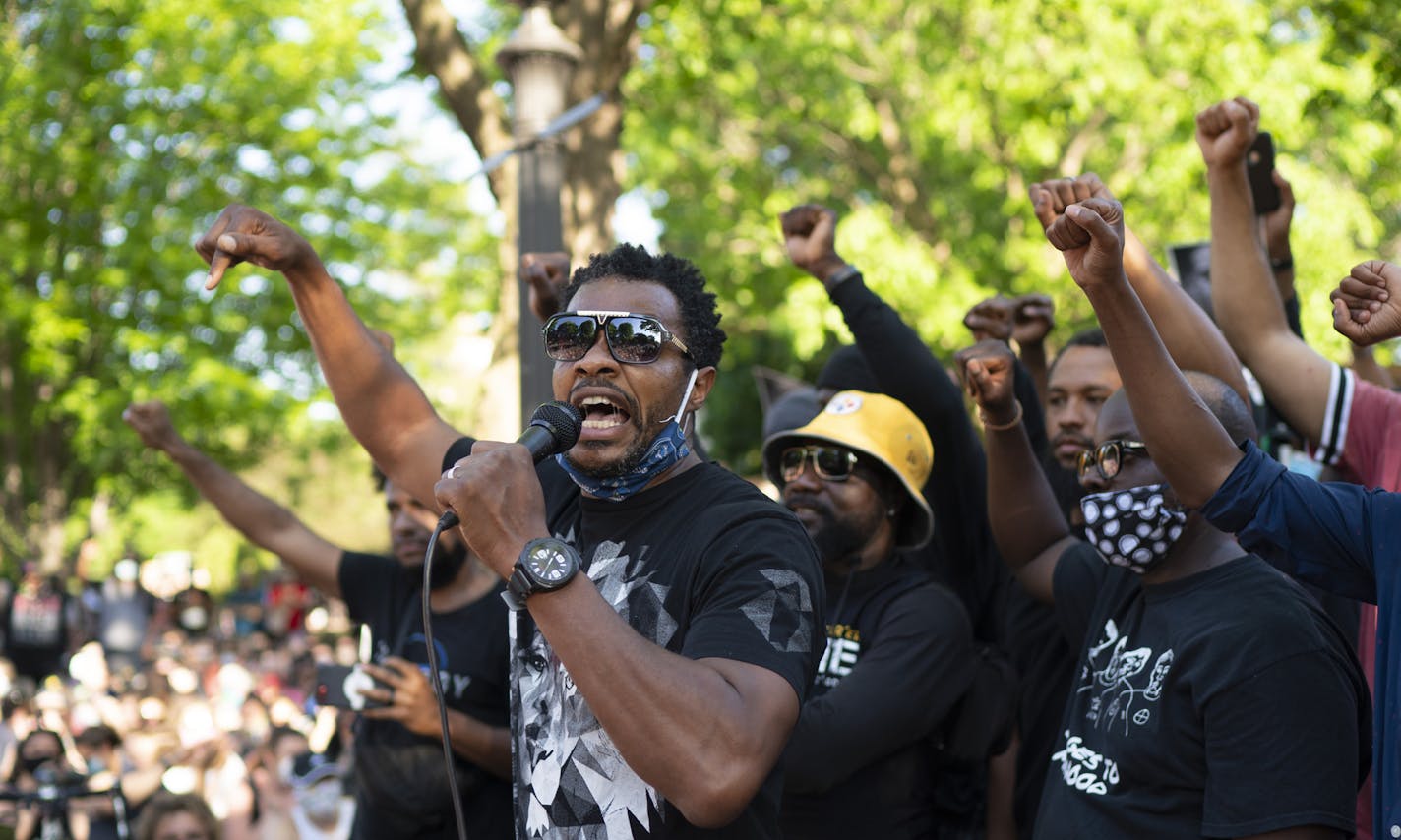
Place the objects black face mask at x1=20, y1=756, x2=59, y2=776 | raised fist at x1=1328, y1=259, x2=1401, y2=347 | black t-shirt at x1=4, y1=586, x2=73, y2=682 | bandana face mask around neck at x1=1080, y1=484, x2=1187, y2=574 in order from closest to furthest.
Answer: raised fist at x1=1328, y1=259, x2=1401, y2=347 < bandana face mask around neck at x1=1080, y1=484, x2=1187, y2=574 < black face mask at x1=20, y1=756, x2=59, y2=776 < black t-shirt at x1=4, y1=586, x2=73, y2=682

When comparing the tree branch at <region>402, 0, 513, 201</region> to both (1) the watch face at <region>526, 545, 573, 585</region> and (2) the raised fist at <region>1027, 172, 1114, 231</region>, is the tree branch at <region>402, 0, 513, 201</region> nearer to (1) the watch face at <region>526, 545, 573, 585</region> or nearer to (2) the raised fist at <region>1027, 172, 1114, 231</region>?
(2) the raised fist at <region>1027, 172, 1114, 231</region>

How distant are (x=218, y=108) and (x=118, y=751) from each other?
10.9m

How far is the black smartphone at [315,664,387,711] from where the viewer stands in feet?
13.2

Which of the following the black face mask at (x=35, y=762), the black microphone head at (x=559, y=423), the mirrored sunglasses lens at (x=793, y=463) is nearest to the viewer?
the black microphone head at (x=559, y=423)

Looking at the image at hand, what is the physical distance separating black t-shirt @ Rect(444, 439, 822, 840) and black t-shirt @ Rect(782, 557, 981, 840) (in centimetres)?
89

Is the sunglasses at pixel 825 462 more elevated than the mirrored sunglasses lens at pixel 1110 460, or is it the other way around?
the mirrored sunglasses lens at pixel 1110 460

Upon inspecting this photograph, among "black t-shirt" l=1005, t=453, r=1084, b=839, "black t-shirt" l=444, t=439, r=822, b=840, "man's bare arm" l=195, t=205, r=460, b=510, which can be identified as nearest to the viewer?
"black t-shirt" l=444, t=439, r=822, b=840

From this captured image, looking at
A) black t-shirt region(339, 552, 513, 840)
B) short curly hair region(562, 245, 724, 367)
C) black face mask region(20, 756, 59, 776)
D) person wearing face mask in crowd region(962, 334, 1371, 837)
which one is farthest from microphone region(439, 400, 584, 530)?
black face mask region(20, 756, 59, 776)

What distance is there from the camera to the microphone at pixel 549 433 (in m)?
2.42

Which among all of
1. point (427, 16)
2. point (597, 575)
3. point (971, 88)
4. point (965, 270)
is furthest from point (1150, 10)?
point (597, 575)

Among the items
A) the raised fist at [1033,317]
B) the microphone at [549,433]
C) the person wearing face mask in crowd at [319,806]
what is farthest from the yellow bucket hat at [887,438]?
the person wearing face mask in crowd at [319,806]

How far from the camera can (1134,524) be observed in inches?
125

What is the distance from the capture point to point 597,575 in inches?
105

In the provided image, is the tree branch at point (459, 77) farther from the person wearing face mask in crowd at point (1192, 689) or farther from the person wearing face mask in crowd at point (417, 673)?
the person wearing face mask in crowd at point (1192, 689)
